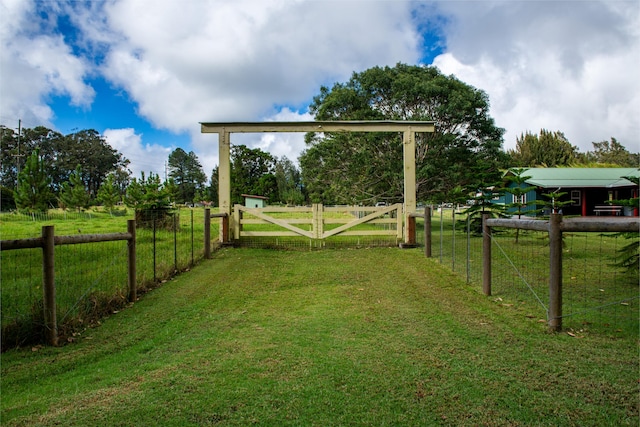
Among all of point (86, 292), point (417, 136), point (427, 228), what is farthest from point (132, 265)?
point (417, 136)

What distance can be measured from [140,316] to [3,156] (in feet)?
207

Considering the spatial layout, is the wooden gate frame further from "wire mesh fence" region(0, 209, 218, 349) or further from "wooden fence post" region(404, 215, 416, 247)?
"wire mesh fence" region(0, 209, 218, 349)

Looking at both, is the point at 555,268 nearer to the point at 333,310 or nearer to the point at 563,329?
the point at 563,329

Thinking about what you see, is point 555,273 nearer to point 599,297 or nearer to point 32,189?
point 599,297

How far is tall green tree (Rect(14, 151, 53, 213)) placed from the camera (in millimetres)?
26000

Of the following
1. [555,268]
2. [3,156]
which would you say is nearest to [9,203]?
[3,156]

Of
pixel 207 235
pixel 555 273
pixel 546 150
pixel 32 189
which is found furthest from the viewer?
pixel 546 150

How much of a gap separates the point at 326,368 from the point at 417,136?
54.7 feet

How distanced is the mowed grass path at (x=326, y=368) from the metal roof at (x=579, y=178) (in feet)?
71.8

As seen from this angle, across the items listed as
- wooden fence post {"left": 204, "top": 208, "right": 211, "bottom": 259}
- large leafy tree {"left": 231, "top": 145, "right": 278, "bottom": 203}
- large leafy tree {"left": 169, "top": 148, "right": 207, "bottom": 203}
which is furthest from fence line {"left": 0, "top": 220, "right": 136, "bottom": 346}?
large leafy tree {"left": 169, "top": 148, "right": 207, "bottom": 203}

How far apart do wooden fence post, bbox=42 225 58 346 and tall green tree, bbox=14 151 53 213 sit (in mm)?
26294

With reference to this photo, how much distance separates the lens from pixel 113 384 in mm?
3045

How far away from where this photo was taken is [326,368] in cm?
317

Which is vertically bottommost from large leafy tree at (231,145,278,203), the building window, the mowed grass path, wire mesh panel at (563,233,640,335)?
the mowed grass path
